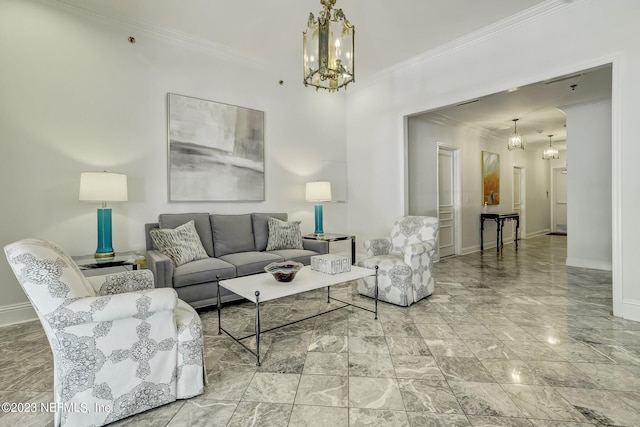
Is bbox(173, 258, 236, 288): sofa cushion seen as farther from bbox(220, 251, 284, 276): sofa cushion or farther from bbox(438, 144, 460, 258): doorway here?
bbox(438, 144, 460, 258): doorway

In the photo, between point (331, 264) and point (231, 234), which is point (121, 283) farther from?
point (231, 234)

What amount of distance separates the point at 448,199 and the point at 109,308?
5.85 metres

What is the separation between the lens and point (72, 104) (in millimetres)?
3098

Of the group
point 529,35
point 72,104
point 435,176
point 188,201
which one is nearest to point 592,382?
point 529,35

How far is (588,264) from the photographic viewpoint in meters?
4.99

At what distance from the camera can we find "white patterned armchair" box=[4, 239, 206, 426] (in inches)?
54.8

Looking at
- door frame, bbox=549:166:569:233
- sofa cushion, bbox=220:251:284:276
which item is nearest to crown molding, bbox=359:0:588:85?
sofa cushion, bbox=220:251:284:276

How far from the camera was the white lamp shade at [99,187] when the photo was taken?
9.17 feet

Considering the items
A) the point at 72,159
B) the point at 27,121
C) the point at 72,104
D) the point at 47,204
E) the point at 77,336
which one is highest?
the point at 72,104

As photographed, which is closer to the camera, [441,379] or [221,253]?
[441,379]

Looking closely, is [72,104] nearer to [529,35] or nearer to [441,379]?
[441,379]

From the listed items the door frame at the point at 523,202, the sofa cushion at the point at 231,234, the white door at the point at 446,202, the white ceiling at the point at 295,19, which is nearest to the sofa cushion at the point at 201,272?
the sofa cushion at the point at 231,234

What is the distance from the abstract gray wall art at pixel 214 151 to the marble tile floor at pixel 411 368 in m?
1.54

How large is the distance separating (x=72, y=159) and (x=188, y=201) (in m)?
1.16
